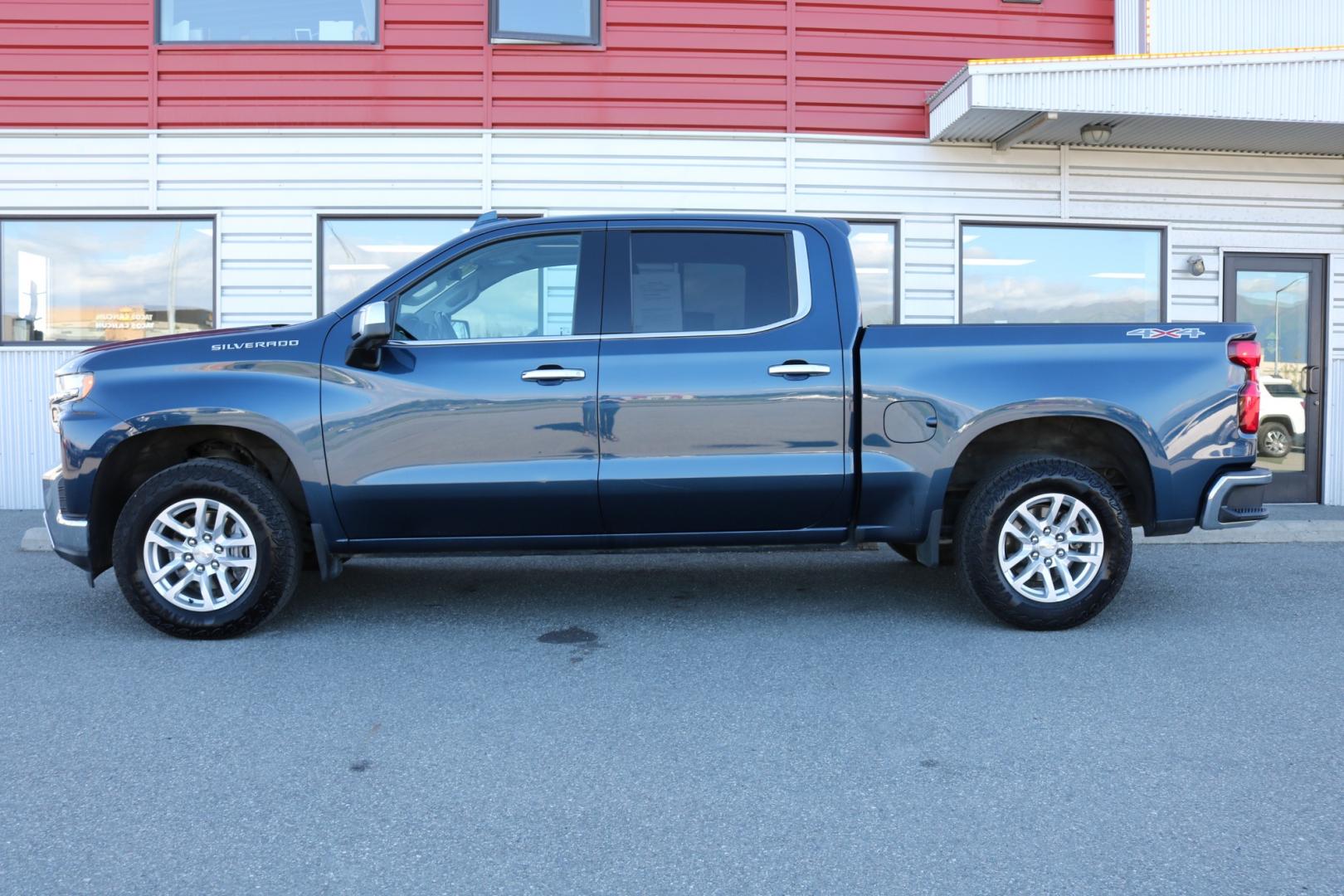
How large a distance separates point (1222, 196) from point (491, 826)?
979 cm

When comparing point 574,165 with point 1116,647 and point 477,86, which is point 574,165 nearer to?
point 477,86

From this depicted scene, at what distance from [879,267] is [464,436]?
596 centimetres

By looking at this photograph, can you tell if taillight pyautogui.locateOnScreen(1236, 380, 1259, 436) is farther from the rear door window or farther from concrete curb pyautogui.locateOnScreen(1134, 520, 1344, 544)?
concrete curb pyautogui.locateOnScreen(1134, 520, 1344, 544)

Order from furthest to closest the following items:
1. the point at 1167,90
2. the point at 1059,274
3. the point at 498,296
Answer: the point at 1059,274
the point at 1167,90
the point at 498,296

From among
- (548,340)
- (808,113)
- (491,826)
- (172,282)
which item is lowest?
(491,826)

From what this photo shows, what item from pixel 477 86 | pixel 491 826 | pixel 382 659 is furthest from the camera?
pixel 477 86

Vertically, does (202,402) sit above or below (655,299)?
below

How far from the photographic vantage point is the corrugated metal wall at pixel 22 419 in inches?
387

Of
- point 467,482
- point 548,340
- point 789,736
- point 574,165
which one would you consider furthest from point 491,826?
point 574,165

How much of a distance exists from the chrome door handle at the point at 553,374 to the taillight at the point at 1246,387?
3.06 meters

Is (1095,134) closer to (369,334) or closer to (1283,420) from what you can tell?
(1283,420)

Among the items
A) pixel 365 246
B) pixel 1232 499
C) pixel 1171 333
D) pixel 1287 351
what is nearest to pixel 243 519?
pixel 1171 333

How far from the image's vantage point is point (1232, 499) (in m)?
5.41

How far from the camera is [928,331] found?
5367mm
